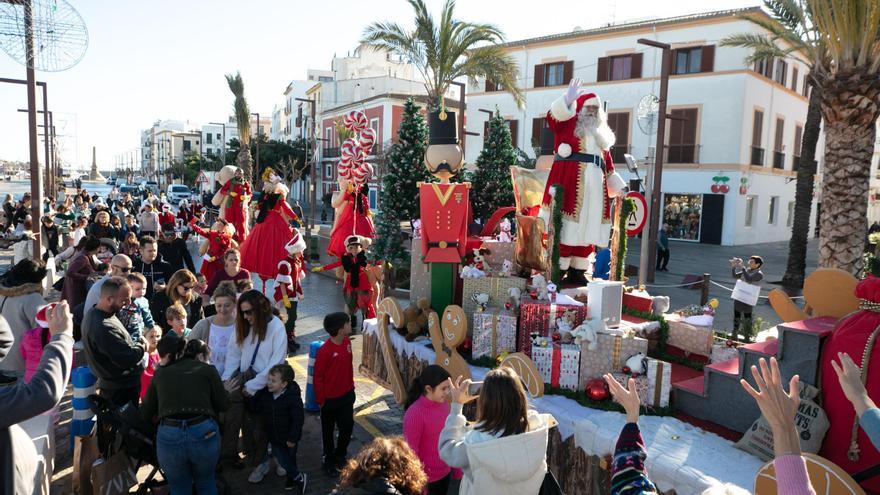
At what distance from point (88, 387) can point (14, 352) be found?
77 cm

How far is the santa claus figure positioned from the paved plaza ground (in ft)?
8.82

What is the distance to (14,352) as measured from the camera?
4.92 meters

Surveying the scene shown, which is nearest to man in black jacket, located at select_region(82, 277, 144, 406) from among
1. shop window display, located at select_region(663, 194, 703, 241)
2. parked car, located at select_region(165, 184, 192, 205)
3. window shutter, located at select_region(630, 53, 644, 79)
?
shop window display, located at select_region(663, 194, 703, 241)

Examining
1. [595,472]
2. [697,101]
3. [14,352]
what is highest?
[697,101]

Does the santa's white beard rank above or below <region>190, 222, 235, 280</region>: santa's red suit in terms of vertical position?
above

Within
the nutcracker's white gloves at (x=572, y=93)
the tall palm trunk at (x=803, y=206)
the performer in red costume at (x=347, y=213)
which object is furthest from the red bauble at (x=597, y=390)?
the tall palm trunk at (x=803, y=206)

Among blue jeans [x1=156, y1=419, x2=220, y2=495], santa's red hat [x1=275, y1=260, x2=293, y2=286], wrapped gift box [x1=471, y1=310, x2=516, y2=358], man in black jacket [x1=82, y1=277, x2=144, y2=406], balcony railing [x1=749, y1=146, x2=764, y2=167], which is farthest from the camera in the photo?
balcony railing [x1=749, y1=146, x2=764, y2=167]

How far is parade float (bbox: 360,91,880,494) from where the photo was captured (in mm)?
3709

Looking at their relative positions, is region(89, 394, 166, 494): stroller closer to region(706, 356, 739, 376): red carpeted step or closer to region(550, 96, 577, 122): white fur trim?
region(706, 356, 739, 376): red carpeted step

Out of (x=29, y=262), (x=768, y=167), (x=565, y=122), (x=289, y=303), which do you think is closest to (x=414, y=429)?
(x=29, y=262)

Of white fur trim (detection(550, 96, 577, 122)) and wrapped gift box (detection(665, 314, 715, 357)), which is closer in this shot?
wrapped gift box (detection(665, 314, 715, 357))

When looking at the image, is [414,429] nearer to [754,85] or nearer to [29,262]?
[29,262]

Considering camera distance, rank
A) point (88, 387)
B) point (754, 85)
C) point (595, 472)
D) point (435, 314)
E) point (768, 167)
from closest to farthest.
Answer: point (595, 472), point (88, 387), point (435, 314), point (754, 85), point (768, 167)

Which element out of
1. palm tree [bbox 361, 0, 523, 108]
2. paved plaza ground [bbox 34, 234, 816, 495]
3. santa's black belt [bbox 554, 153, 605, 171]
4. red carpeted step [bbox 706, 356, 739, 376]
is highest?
palm tree [bbox 361, 0, 523, 108]
